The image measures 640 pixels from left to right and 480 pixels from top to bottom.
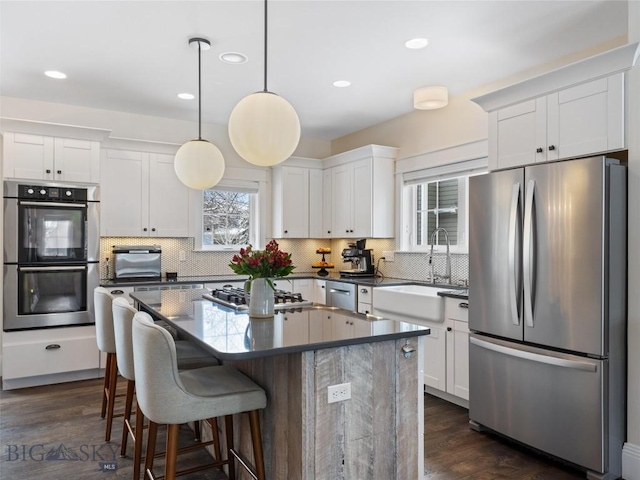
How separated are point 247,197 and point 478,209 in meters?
3.42

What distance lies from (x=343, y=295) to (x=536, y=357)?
8.12ft

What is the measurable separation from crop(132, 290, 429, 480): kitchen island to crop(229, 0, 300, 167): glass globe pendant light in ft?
2.92

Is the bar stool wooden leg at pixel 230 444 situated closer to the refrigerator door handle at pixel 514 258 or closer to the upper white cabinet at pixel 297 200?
the refrigerator door handle at pixel 514 258

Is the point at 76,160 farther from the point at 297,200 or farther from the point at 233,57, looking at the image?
the point at 297,200

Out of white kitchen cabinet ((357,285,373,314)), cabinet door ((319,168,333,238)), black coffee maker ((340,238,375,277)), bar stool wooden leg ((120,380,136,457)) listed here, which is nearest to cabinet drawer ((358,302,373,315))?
white kitchen cabinet ((357,285,373,314))

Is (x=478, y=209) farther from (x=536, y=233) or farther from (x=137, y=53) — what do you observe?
(x=137, y=53)

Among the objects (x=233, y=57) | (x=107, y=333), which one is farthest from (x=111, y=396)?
(x=233, y=57)

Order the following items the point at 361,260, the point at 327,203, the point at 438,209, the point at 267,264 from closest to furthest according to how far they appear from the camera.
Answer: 1. the point at 267,264
2. the point at 438,209
3. the point at 361,260
4. the point at 327,203

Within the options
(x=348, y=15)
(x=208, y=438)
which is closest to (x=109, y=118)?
(x=348, y=15)

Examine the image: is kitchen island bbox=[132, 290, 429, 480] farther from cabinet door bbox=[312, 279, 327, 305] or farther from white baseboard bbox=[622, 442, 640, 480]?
cabinet door bbox=[312, 279, 327, 305]

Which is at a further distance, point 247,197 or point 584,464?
point 247,197

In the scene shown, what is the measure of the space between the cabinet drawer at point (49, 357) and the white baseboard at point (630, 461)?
431cm

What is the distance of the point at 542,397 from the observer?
9.01 ft

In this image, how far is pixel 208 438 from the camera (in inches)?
118
